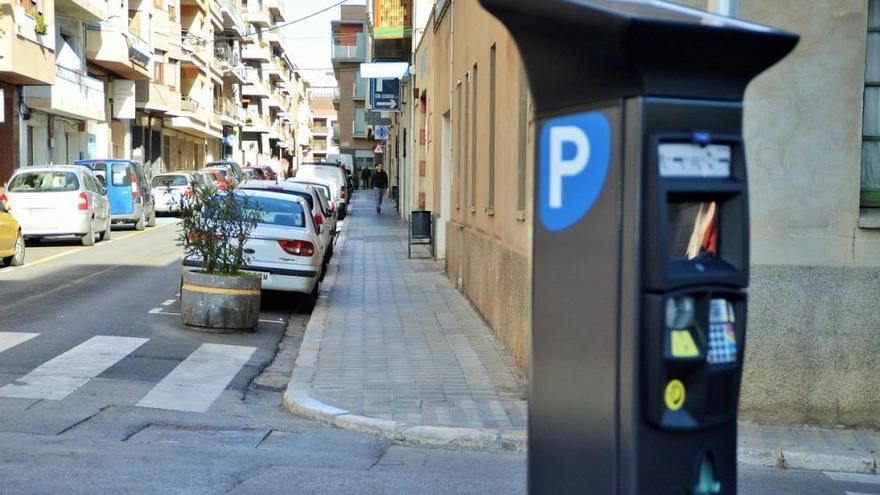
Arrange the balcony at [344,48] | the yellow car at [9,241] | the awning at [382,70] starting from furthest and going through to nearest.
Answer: the balcony at [344,48]
the awning at [382,70]
the yellow car at [9,241]

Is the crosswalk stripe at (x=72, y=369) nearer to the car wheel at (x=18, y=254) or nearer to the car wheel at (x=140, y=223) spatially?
the car wheel at (x=18, y=254)

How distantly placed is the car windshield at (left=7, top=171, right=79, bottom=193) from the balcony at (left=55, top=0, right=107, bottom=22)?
45.3 ft

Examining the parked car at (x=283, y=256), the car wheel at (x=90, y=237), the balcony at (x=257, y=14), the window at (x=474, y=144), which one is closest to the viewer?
the parked car at (x=283, y=256)

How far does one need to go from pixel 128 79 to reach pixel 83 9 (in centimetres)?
971

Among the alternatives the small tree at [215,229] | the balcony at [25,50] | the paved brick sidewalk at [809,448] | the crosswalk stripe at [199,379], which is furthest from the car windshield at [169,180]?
the paved brick sidewalk at [809,448]

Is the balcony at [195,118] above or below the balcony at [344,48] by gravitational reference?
below

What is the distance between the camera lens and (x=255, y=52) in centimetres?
8675

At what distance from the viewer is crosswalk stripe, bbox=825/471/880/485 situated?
A: 6.70m

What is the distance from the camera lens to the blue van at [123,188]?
29.8 m

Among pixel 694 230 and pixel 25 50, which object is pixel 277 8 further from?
pixel 694 230

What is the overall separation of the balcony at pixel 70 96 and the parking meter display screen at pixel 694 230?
3352cm

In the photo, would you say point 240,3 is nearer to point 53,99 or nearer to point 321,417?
point 53,99

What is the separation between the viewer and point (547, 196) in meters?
3.32

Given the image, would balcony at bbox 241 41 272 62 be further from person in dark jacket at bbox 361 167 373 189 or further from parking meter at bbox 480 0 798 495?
parking meter at bbox 480 0 798 495
